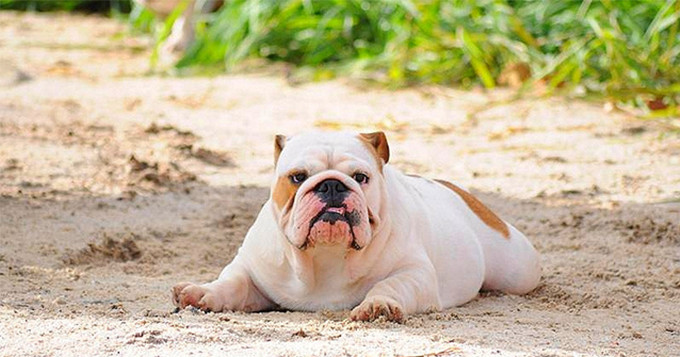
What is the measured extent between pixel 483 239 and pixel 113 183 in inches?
80.8

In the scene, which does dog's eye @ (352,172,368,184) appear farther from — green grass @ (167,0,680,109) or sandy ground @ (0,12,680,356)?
green grass @ (167,0,680,109)

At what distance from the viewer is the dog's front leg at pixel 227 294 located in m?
3.50

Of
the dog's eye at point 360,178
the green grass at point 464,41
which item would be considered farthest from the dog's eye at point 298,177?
the green grass at point 464,41

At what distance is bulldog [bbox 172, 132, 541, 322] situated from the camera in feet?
11.1

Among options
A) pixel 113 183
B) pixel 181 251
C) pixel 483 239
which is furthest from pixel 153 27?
pixel 483 239

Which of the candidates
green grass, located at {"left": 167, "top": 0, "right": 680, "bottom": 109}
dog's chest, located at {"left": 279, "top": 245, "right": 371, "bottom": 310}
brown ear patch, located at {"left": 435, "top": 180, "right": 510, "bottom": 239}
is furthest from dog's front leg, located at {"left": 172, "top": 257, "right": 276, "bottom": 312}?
green grass, located at {"left": 167, "top": 0, "right": 680, "bottom": 109}

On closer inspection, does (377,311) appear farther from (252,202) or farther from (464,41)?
(464,41)

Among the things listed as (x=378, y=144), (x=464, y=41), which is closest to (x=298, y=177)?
(x=378, y=144)

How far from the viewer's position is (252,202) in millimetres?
5316

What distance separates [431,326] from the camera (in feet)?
11.0

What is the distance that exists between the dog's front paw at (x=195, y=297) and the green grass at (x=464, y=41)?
12.5 ft

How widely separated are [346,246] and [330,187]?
0.18m

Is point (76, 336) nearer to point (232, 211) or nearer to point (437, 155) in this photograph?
point (232, 211)

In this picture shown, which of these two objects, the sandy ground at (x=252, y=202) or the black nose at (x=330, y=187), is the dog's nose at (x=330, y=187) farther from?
the sandy ground at (x=252, y=202)
